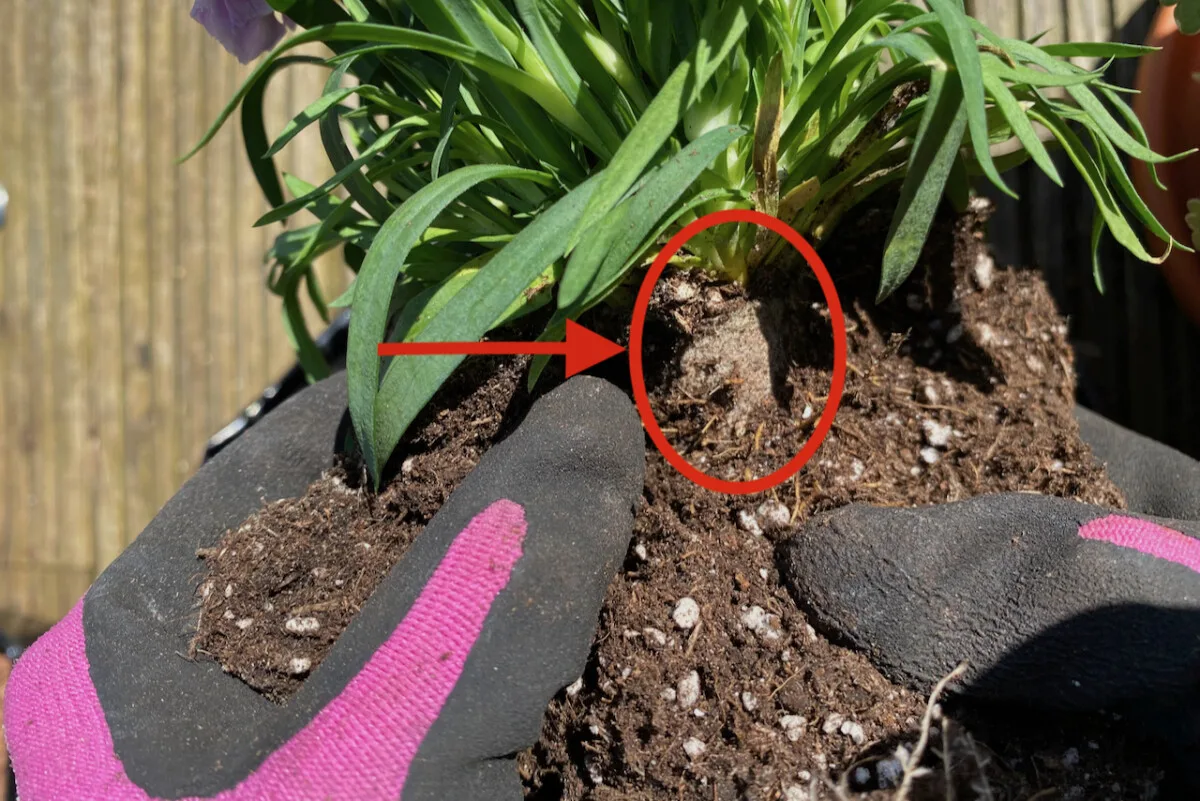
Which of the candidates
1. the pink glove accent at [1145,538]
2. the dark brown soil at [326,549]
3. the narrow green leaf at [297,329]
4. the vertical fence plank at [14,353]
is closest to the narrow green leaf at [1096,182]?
the pink glove accent at [1145,538]

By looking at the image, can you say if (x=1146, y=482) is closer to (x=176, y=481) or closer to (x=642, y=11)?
(x=642, y=11)

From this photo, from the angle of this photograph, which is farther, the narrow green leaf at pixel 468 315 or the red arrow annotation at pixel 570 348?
the red arrow annotation at pixel 570 348

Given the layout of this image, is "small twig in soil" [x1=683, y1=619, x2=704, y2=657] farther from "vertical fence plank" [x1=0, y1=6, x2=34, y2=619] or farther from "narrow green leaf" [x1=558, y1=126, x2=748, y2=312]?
"vertical fence plank" [x1=0, y1=6, x2=34, y2=619]

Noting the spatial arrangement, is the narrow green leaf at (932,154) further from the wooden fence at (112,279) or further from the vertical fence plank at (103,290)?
the vertical fence plank at (103,290)

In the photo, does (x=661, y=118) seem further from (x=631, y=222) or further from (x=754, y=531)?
(x=754, y=531)

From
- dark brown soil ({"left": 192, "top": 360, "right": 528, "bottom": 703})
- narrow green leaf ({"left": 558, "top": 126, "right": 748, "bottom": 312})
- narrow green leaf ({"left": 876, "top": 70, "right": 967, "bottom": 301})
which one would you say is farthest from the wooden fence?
narrow green leaf ({"left": 876, "top": 70, "right": 967, "bottom": 301})

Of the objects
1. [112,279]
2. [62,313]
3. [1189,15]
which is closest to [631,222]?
[1189,15]

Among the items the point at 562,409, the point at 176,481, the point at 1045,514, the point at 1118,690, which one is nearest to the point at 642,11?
the point at 562,409
